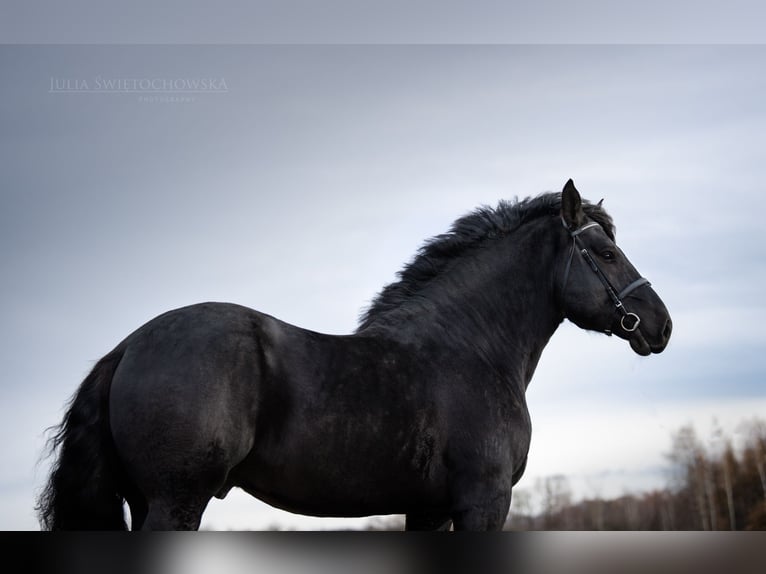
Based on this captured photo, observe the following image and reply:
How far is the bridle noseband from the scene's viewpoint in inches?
147

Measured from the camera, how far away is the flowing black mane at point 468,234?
12.4ft

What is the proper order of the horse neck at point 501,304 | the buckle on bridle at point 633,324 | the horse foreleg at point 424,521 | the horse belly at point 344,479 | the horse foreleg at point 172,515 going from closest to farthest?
the horse foreleg at point 172,515 → the horse belly at point 344,479 → the horse foreleg at point 424,521 → the horse neck at point 501,304 → the buckle on bridle at point 633,324

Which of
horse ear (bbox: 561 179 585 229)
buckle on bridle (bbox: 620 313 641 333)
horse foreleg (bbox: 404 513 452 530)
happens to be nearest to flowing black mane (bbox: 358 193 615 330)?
horse ear (bbox: 561 179 585 229)

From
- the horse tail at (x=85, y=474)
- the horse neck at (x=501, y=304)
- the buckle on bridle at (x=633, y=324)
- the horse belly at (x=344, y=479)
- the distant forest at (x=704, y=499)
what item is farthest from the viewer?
the distant forest at (x=704, y=499)

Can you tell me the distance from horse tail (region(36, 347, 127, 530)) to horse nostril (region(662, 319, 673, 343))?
263cm

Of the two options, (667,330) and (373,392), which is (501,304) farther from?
(373,392)

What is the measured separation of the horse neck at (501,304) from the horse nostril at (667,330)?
1.69 feet

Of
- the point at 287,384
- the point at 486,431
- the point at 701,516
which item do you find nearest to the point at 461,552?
the point at 287,384

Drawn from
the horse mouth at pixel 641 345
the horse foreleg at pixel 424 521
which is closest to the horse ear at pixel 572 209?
the horse mouth at pixel 641 345

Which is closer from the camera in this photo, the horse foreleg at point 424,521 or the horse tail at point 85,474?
the horse tail at point 85,474

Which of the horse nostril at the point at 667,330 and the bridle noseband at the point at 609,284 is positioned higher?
the bridle noseband at the point at 609,284

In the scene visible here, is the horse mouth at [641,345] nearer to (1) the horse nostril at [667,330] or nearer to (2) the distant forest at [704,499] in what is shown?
(1) the horse nostril at [667,330]

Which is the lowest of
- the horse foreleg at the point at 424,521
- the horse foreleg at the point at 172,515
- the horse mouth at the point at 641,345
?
the horse foreleg at the point at 424,521

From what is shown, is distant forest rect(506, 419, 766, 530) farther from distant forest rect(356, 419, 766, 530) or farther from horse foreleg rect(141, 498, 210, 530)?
horse foreleg rect(141, 498, 210, 530)
